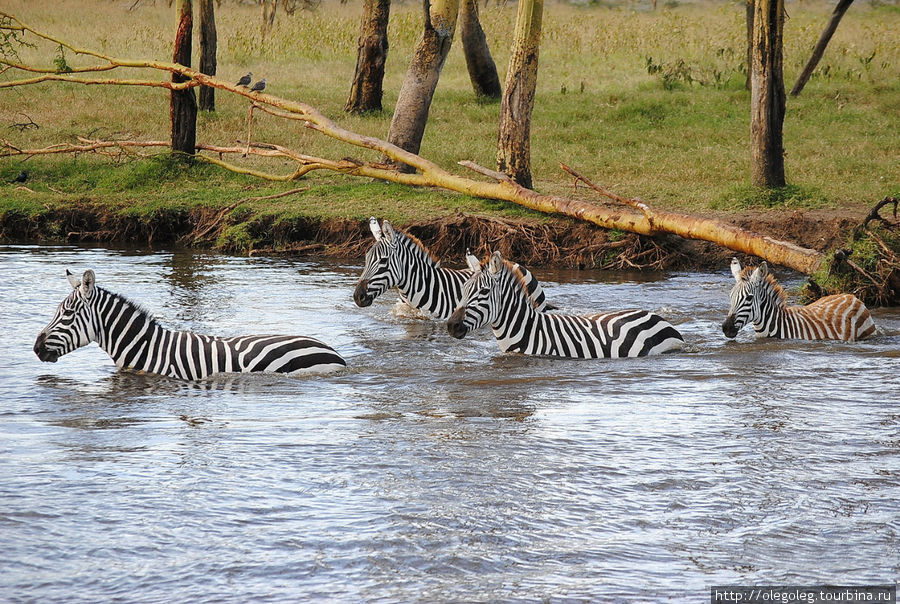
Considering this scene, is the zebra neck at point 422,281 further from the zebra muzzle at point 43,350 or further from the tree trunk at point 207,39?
the tree trunk at point 207,39

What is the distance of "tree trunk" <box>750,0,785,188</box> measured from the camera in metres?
17.1

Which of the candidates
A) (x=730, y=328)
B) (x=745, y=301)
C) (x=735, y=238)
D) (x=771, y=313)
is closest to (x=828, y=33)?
(x=735, y=238)

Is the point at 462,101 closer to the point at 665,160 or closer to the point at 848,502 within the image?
the point at 665,160

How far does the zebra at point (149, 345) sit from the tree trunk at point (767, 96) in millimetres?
10905

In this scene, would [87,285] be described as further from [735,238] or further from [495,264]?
[735,238]

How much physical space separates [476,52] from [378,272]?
58.2 feet

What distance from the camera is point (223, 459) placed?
6.98 metres

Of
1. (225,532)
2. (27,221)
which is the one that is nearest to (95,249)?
(27,221)

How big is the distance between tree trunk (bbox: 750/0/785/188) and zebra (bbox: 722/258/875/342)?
6.91m

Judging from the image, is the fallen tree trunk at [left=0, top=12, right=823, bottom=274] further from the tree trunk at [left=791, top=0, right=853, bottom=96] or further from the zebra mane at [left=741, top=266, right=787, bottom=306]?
the tree trunk at [left=791, top=0, right=853, bottom=96]

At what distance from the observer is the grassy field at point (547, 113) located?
760 inches

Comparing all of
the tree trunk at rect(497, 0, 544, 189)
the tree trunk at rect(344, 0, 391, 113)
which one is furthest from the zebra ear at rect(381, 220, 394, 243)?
the tree trunk at rect(344, 0, 391, 113)

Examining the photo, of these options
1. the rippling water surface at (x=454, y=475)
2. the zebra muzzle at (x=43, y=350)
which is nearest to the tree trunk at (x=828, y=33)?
the rippling water surface at (x=454, y=475)

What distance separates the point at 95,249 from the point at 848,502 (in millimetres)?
14328
